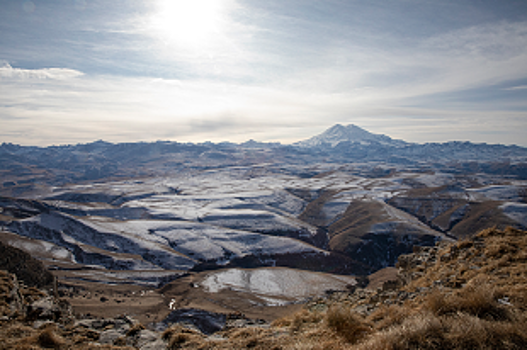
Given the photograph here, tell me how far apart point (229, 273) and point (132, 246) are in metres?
31.0

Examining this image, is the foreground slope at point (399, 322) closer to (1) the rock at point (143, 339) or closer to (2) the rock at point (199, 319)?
(1) the rock at point (143, 339)

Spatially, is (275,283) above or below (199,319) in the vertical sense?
below

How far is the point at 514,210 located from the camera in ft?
326

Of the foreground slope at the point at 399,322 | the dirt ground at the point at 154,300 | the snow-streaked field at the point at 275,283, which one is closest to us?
the foreground slope at the point at 399,322

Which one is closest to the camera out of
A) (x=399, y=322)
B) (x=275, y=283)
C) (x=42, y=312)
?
(x=399, y=322)

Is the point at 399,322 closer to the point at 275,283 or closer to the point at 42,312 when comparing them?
the point at 42,312

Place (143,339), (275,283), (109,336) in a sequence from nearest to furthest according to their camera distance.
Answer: (143,339)
(109,336)
(275,283)

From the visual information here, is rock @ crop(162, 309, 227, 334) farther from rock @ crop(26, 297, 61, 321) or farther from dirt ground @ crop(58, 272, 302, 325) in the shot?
rock @ crop(26, 297, 61, 321)

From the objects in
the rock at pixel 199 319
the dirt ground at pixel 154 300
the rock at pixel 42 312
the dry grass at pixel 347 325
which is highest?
the dry grass at pixel 347 325

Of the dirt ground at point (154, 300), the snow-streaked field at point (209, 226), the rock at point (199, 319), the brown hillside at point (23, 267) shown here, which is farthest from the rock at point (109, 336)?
the snow-streaked field at point (209, 226)

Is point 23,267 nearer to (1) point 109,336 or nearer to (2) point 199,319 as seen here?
(2) point 199,319

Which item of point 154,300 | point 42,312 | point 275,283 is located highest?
point 42,312

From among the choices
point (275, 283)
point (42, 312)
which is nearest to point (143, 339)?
point (42, 312)

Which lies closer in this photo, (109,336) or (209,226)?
(109,336)
